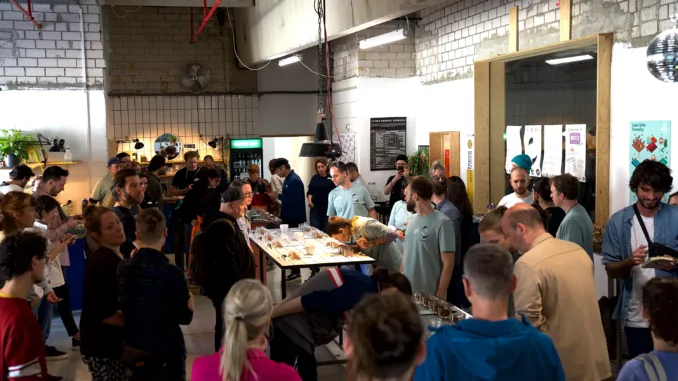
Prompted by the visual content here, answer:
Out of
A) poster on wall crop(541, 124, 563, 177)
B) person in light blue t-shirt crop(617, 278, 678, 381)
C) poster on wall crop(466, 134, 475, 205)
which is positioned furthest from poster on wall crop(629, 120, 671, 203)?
person in light blue t-shirt crop(617, 278, 678, 381)

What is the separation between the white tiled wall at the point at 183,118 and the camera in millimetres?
15750

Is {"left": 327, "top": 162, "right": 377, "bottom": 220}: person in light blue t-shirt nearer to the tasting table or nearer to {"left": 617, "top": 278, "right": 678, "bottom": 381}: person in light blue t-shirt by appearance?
the tasting table

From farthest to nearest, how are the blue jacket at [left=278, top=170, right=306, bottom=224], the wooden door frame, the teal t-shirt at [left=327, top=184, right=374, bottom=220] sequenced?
1. the blue jacket at [left=278, top=170, right=306, bottom=224]
2. the wooden door frame
3. the teal t-shirt at [left=327, top=184, right=374, bottom=220]

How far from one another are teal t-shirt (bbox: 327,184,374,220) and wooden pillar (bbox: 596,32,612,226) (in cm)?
284

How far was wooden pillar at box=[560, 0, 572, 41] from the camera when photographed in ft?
27.9

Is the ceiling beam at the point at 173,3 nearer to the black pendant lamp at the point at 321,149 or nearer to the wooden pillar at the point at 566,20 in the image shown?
the black pendant lamp at the point at 321,149

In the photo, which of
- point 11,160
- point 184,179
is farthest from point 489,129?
point 11,160

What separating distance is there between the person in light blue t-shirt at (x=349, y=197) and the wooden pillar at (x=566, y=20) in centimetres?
305

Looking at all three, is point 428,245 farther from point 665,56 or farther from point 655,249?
point 665,56

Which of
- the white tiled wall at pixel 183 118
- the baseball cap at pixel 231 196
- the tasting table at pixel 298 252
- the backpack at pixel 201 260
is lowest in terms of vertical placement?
the tasting table at pixel 298 252

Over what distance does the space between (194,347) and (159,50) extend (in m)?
9.92

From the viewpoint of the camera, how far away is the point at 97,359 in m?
4.56

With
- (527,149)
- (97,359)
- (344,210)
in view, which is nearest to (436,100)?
(527,149)

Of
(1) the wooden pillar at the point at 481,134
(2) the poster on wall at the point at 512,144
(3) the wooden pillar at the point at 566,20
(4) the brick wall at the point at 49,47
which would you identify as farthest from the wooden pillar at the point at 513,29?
(4) the brick wall at the point at 49,47
